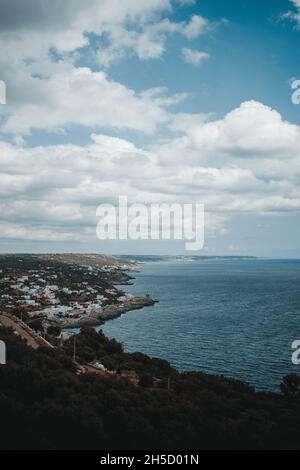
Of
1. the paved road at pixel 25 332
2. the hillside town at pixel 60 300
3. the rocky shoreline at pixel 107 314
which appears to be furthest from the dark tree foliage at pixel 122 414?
the rocky shoreline at pixel 107 314

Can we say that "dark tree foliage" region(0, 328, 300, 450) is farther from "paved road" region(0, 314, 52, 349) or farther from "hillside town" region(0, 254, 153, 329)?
"hillside town" region(0, 254, 153, 329)

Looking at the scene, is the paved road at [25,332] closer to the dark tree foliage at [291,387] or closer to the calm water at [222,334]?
the calm water at [222,334]

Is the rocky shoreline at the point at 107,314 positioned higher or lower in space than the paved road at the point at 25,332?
lower

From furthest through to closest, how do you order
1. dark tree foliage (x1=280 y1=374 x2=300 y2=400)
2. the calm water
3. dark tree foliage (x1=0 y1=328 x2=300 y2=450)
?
the calm water → dark tree foliage (x1=280 y1=374 x2=300 y2=400) → dark tree foliage (x1=0 y1=328 x2=300 y2=450)

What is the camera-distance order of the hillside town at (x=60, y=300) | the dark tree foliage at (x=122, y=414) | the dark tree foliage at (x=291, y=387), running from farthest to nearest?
the hillside town at (x=60, y=300)
the dark tree foliage at (x=291, y=387)
the dark tree foliage at (x=122, y=414)

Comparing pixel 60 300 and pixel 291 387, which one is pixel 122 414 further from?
pixel 60 300

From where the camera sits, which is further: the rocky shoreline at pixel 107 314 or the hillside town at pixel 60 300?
the hillside town at pixel 60 300

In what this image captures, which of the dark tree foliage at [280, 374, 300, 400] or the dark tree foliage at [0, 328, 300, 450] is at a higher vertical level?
the dark tree foliage at [0, 328, 300, 450]

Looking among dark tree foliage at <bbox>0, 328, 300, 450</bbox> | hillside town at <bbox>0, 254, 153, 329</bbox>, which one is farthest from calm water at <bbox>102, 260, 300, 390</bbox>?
dark tree foliage at <bbox>0, 328, 300, 450</bbox>
